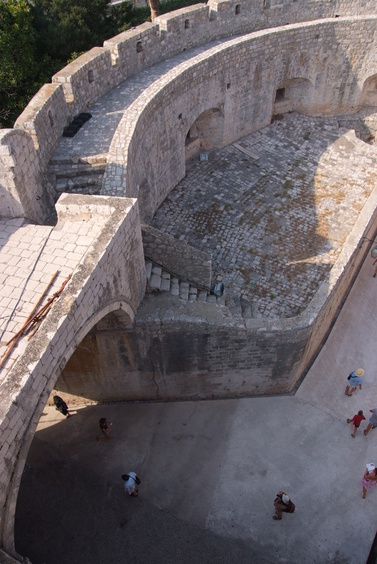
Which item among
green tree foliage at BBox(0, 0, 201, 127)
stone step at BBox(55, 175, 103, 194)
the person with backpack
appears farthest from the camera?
green tree foliage at BBox(0, 0, 201, 127)

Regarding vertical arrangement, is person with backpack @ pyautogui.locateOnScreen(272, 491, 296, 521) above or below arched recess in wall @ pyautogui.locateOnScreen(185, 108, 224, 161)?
below

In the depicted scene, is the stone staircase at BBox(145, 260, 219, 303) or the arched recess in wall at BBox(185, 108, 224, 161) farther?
the arched recess in wall at BBox(185, 108, 224, 161)

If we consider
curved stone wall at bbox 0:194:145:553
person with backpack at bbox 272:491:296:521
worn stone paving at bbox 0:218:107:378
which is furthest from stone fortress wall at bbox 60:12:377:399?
person with backpack at bbox 272:491:296:521

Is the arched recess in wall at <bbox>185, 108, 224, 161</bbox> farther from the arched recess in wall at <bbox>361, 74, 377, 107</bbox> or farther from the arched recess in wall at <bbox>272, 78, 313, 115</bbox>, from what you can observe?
the arched recess in wall at <bbox>361, 74, 377, 107</bbox>

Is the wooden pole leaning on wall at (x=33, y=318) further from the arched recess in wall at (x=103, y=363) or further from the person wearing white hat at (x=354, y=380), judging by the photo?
the person wearing white hat at (x=354, y=380)

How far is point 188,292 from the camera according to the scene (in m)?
9.25

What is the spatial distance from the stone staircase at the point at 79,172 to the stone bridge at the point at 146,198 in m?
0.03

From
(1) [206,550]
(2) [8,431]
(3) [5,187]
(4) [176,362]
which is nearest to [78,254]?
(3) [5,187]

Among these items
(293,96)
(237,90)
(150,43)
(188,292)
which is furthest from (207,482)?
(293,96)

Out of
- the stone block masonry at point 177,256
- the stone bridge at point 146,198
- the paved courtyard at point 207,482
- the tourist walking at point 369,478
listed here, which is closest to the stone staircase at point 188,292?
the stone block masonry at point 177,256

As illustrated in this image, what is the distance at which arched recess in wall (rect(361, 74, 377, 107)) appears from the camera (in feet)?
48.3

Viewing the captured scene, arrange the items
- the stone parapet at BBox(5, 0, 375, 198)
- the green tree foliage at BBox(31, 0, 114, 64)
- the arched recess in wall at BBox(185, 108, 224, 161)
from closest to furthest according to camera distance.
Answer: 1. the stone parapet at BBox(5, 0, 375, 198)
2. the arched recess in wall at BBox(185, 108, 224, 161)
3. the green tree foliage at BBox(31, 0, 114, 64)

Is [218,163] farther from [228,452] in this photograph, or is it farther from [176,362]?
[228,452]

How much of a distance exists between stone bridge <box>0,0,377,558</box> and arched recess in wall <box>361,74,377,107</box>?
4 centimetres
